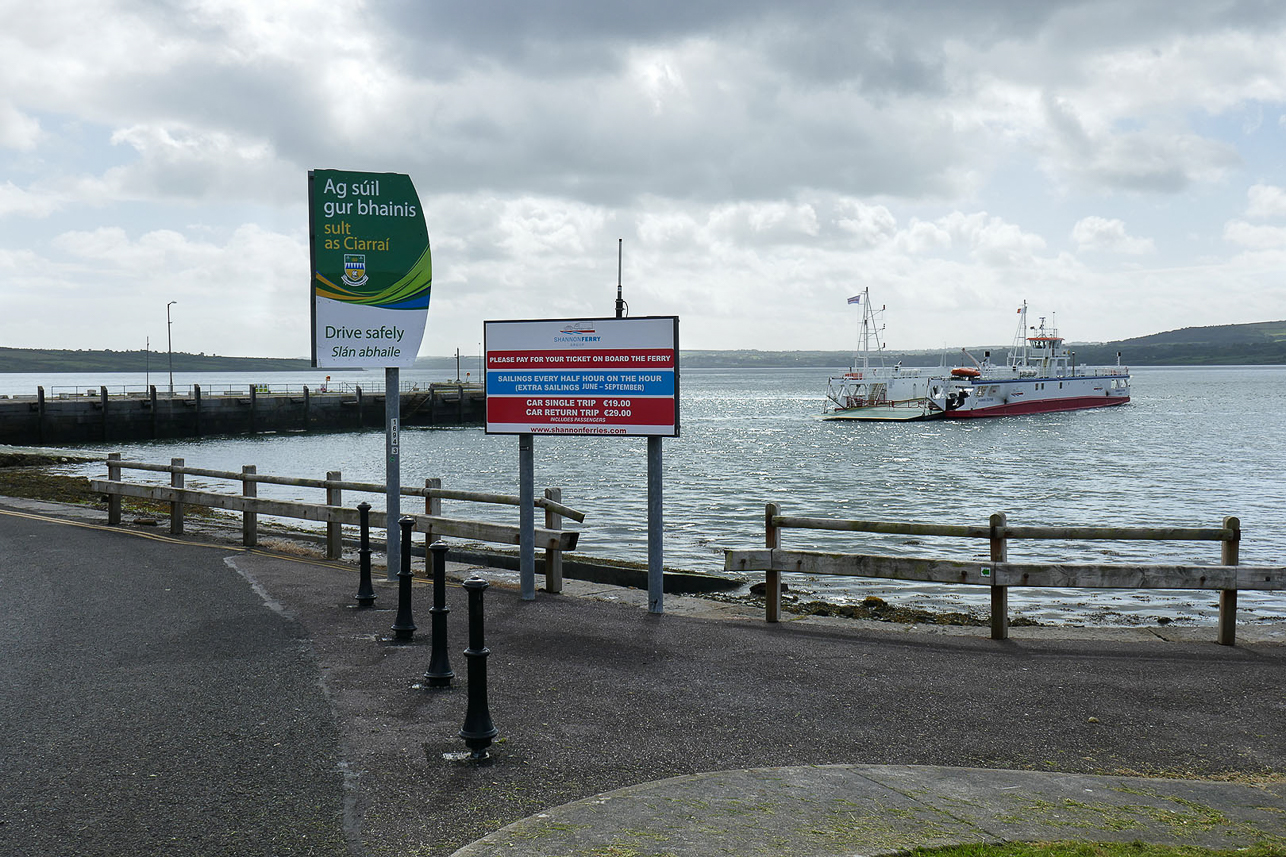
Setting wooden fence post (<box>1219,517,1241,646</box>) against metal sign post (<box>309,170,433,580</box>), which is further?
metal sign post (<box>309,170,433,580</box>)

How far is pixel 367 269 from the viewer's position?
10.8 m

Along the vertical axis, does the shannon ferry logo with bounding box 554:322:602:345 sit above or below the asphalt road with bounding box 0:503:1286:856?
above

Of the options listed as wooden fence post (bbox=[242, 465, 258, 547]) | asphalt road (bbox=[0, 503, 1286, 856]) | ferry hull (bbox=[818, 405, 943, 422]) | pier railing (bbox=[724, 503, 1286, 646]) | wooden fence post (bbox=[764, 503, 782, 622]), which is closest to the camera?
asphalt road (bbox=[0, 503, 1286, 856])

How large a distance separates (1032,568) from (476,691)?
527 cm

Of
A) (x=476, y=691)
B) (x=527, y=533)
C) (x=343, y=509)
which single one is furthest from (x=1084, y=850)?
(x=343, y=509)

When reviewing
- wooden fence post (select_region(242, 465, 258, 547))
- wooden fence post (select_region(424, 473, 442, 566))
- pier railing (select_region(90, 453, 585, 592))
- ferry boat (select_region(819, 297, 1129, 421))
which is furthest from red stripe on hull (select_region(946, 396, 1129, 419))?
wooden fence post (select_region(424, 473, 442, 566))

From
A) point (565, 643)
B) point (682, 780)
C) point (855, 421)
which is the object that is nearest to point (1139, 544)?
point (565, 643)

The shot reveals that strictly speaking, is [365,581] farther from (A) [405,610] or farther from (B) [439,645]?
(B) [439,645]

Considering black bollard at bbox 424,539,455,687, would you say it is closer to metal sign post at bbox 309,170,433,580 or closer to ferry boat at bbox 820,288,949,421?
metal sign post at bbox 309,170,433,580

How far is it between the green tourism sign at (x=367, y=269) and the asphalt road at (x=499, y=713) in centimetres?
286

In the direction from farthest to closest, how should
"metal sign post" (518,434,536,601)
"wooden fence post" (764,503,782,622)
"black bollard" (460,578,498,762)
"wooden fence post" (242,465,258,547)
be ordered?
"wooden fence post" (242,465,258,547), "metal sign post" (518,434,536,601), "wooden fence post" (764,503,782,622), "black bollard" (460,578,498,762)

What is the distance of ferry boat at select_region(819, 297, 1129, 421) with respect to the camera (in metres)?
91.2

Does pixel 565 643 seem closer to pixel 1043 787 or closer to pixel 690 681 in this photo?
pixel 690 681

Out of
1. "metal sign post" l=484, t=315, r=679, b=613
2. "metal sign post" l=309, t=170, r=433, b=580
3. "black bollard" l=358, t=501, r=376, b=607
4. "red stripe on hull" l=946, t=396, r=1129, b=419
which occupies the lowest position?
"red stripe on hull" l=946, t=396, r=1129, b=419
